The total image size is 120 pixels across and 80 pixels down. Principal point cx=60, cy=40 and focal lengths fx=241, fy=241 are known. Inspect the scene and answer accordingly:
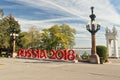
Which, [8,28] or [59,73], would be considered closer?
[59,73]

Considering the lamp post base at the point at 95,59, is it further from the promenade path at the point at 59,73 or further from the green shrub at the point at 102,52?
the promenade path at the point at 59,73

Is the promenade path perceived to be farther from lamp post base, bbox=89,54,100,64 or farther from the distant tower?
the distant tower

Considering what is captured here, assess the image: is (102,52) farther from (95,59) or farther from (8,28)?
(8,28)

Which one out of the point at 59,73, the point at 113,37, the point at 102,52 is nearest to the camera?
the point at 59,73

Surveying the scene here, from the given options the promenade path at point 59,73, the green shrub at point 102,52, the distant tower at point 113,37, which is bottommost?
the promenade path at point 59,73

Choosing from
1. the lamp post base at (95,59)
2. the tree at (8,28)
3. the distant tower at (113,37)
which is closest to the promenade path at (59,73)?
the lamp post base at (95,59)

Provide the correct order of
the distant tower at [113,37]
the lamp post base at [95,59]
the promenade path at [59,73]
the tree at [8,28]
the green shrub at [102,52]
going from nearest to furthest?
1. the promenade path at [59,73]
2. the lamp post base at [95,59]
3. the green shrub at [102,52]
4. the distant tower at [113,37]
5. the tree at [8,28]

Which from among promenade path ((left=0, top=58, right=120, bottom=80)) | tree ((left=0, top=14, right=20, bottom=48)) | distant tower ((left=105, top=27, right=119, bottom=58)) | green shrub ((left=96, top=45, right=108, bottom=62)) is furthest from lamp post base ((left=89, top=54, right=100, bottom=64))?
tree ((left=0, top=14, right=20, bottom=48))

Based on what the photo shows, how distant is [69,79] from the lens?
13555 millimetres

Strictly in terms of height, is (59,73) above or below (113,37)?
below

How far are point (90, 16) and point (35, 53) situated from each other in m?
15.4

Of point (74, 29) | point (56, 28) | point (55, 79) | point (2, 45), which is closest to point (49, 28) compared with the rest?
point (56, 28)

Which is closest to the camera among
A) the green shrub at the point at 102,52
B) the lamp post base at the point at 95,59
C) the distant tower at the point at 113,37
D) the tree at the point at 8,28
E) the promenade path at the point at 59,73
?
the promenade path at the point at 59,73

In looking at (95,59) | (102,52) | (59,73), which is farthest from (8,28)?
(59,73)
